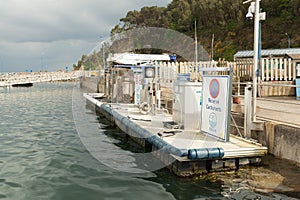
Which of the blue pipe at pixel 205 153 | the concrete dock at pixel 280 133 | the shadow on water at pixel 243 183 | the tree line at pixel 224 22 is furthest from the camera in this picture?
the tree line at pixel 224 22

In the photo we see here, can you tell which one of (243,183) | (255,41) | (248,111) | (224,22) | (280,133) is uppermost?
(224,22)

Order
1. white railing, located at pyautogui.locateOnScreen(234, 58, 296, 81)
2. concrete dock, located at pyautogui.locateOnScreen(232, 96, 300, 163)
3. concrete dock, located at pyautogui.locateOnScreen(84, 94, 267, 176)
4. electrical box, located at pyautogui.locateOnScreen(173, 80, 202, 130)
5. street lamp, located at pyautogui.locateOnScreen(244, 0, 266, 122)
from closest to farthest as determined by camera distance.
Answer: concrete dock, located at pyautogui.locateOnScreen(84, 94, 267, 176)
concrete dock, located at pyautogui.locateOnScreen(232, 96, 300, 163)
street lamp, located at pyautogui.locateOnScreen(244, 0, 266, 122)
electrical box, located at pyautogui.locateOnScreen(173, 80, 202, 130)
white railing, located at pyautogui.locateOnScreen(234, 58, 296, 81)

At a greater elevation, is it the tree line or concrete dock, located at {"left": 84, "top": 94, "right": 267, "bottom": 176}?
the tree line

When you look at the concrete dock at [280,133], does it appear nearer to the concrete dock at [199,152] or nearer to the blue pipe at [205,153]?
the concrete dock at [199,152]

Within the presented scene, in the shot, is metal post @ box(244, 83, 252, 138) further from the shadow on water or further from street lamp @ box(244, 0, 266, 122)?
the shadow on water

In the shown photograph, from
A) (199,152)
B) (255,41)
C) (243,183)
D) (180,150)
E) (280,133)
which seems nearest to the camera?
(243,183)

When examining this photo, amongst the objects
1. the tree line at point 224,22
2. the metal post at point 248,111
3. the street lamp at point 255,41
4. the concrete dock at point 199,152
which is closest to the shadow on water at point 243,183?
the concrete dock at point 199,152

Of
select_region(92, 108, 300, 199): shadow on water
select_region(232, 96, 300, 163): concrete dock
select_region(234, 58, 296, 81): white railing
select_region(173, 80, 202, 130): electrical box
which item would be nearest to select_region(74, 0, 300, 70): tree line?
select_region(234, 58, 296, 81): white railing

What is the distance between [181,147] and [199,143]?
2.00ft

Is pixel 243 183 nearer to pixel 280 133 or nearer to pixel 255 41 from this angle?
pixel 280 133

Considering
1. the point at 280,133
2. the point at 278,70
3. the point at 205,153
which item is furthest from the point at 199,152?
the point at 278,70

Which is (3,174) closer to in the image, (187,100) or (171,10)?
(187,100)

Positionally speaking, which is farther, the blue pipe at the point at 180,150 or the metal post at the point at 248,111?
the metal post at the point at 248,111

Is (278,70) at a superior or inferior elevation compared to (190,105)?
superior
